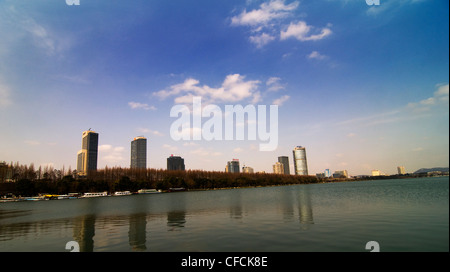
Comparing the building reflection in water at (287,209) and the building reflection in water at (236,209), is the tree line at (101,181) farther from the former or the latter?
the building reflection in water at (287,209)

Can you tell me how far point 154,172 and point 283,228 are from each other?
16724 centimetres

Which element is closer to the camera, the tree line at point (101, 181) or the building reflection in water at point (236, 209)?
the building reflection in water at point (236, 209)

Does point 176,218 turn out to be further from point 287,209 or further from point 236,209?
point 287,209

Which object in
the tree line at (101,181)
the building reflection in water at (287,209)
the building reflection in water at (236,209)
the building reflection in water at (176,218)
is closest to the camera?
the building reflection in water at (176,218)

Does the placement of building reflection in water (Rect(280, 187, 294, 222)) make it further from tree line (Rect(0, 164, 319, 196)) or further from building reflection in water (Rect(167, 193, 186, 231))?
tree line (Rect(0, 164, 319, 196))

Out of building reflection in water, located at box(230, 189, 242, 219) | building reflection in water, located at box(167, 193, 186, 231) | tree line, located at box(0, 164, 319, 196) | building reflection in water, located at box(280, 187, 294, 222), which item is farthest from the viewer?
tree line, located at box(0, 164, 319, 196)

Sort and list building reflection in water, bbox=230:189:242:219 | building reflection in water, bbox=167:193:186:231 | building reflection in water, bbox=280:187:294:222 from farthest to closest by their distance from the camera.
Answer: building reflection in water, bbox=230:189:242:219, building reflection in water, bbox=280:187:294:222, building reflection in water, bbox=167:193:186:231

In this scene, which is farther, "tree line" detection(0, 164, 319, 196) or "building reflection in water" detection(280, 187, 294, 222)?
"tree line" detection(0, 164, 319, 196)

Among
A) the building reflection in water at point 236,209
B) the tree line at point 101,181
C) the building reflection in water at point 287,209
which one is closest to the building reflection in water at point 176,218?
the building reflection in water at point 236,209

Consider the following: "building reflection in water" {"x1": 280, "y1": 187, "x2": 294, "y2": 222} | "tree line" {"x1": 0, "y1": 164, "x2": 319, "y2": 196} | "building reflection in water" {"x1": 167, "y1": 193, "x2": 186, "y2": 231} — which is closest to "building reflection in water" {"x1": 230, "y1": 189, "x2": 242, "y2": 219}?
"building reflection in water" {"x1": 280, "y1": 187, "x2": 294, "y2": 222}
